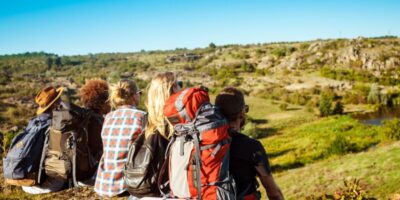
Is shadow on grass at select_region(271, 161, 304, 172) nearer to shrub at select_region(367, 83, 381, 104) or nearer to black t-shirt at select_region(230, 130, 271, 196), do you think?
black t-shirt at select_region(230, 130, 271, 196)

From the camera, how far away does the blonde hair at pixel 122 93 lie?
4.66 meters

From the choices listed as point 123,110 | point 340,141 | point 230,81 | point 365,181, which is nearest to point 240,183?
point 123,110

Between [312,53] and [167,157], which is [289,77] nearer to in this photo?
[312,53]

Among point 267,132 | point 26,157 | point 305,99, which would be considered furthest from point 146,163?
point 305,99

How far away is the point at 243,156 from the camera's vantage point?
3.28m

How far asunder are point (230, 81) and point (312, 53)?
33911 millimetres

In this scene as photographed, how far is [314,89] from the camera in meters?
79.8

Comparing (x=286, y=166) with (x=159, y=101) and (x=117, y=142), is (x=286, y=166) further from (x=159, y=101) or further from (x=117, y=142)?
(x=159, y=101)

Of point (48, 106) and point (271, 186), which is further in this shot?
point (48, 106)

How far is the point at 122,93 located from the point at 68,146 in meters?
1.14

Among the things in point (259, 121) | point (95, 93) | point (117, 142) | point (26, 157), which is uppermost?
point (95, 93)

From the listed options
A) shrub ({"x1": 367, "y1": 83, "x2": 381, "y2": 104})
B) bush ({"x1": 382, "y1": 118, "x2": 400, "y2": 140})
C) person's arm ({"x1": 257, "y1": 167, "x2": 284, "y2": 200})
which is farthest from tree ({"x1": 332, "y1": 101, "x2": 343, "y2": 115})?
person's arm ({"x1": 257, "y1": 167, "x2": 284, "y2": 200})

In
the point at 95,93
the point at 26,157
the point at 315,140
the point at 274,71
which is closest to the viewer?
the point at 26,157

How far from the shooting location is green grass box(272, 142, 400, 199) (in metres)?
12.9
